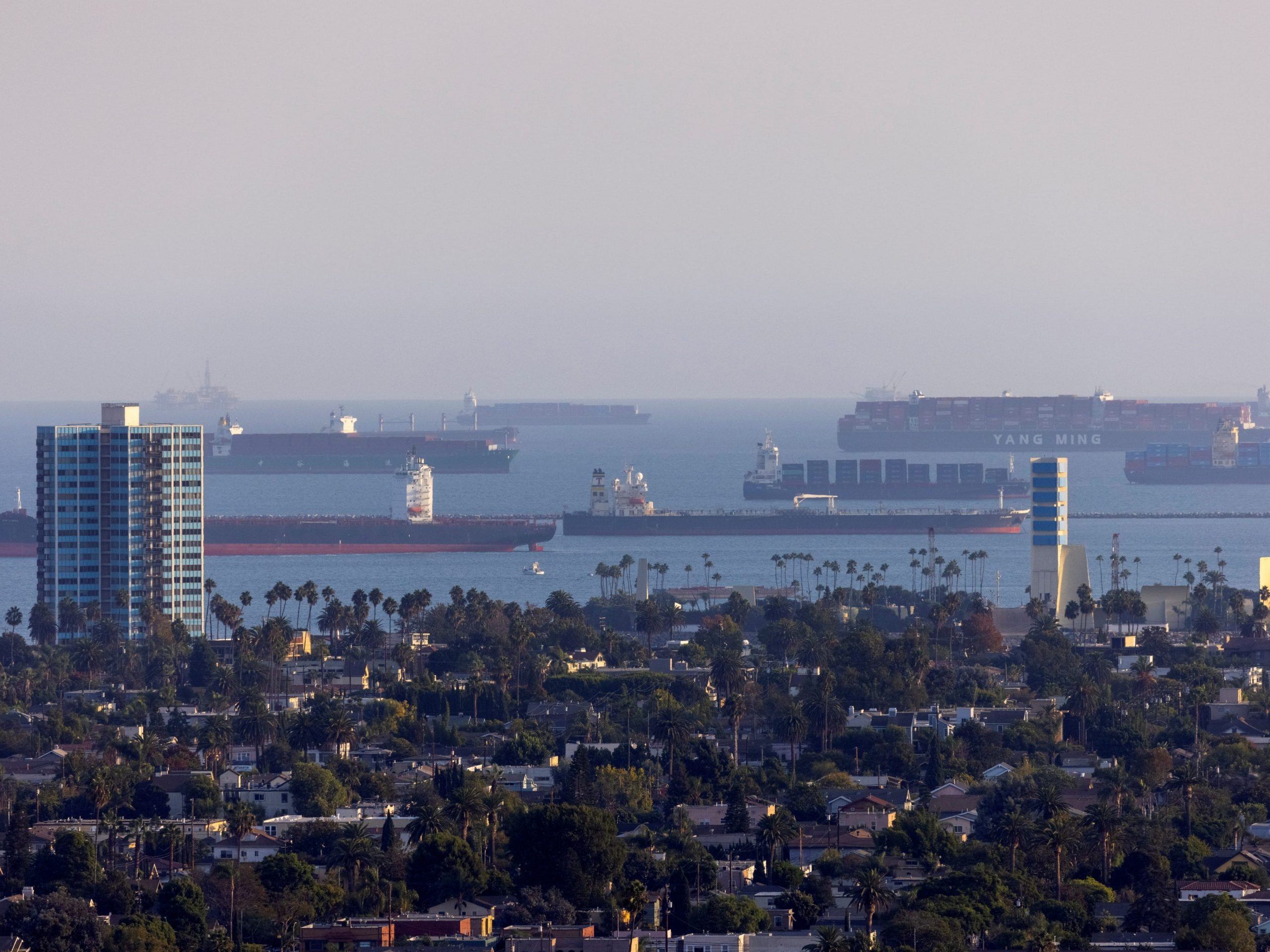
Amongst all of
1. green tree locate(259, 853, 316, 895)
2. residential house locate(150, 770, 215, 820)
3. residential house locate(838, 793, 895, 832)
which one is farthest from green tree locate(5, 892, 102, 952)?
residential house locate(838, 793, 895, 832)

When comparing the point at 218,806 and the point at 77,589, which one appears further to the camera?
the point at 77,589

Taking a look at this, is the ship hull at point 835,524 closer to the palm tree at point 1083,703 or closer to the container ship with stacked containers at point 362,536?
the container ship with stacked containers at point 362,536

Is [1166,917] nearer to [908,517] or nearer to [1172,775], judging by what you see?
[1172,775]

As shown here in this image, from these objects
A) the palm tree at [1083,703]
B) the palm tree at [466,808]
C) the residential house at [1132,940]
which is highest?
Answer: the palm tree at [1083,703]

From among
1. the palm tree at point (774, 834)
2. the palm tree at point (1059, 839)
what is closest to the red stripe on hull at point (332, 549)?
the palm tree at point (774, 834)

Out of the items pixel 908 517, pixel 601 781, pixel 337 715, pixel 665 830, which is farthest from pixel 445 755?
pixel 908 517

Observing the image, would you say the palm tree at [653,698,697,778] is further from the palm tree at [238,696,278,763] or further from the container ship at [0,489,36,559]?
the container ship at [0,489,36,559]
